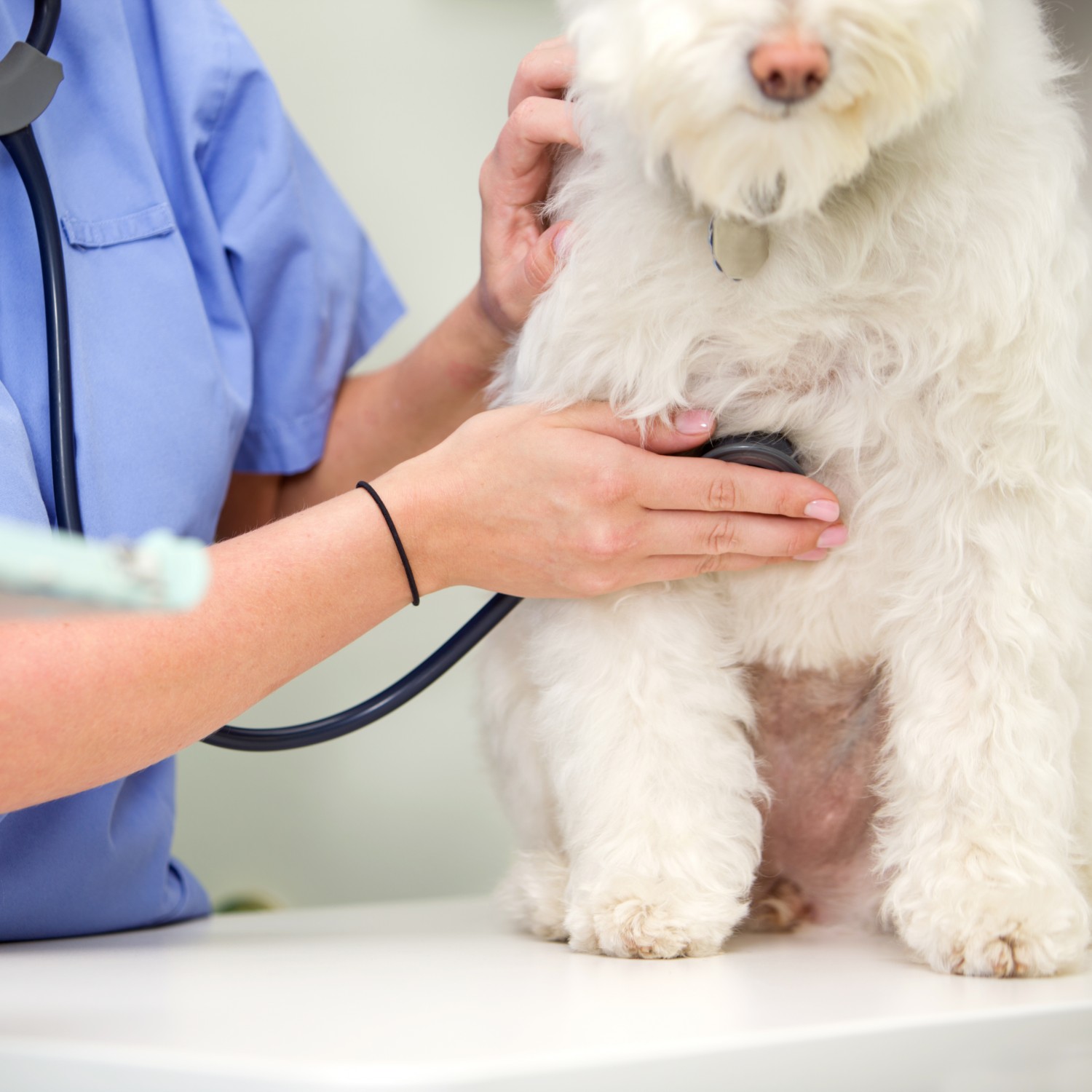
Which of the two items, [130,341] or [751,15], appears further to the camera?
[130,341]

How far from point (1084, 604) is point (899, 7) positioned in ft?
1.39

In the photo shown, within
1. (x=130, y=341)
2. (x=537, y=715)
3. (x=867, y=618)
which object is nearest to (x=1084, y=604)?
(x=867, y=618)

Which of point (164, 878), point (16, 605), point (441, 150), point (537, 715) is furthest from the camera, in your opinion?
point (441, 150)

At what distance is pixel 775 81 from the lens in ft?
1.98

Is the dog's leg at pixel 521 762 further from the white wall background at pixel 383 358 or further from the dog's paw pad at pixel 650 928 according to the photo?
the white wall background at pixel 383 358

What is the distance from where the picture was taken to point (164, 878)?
1070 mm

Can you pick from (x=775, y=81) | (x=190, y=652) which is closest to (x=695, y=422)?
(x=775, y=81)

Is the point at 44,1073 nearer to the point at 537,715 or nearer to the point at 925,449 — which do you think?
the point at 537,715

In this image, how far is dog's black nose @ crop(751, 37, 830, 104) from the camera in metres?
0.59

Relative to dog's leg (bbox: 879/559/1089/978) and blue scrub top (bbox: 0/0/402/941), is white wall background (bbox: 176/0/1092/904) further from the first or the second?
dog's leg (bbox: 879/559/1089/978)

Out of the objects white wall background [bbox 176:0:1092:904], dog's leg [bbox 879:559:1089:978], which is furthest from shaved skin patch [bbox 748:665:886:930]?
white wall background [bbox 176:0:1092:904]

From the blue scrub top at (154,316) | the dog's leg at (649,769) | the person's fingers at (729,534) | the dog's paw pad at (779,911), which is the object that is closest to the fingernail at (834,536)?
the person's fingers at (729,534)

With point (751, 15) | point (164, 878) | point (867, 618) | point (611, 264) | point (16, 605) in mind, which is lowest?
point (164, 878)

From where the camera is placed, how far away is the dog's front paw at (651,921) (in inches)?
30.3
